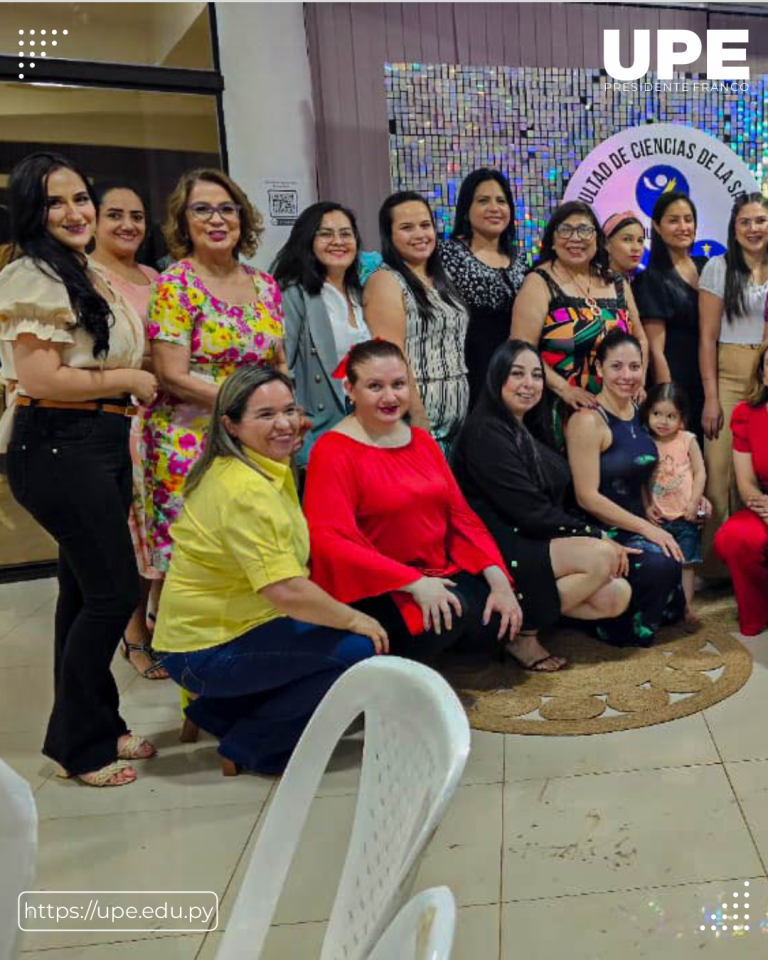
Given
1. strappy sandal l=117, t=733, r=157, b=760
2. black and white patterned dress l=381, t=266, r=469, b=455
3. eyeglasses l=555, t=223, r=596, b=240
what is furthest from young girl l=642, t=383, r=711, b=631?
strappy sandal l=117, t=733, r=157, b=760

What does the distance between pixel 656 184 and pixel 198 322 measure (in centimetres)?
279

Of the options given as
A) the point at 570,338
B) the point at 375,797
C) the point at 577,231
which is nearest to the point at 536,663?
the point at 570,338

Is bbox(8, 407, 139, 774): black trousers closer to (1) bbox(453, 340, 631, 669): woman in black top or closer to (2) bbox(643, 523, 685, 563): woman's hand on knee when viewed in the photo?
(1) bbox(453, 340, 631, 669): woman in black top

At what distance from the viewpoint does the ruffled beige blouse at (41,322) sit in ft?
6.40

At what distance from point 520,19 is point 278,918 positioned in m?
4.07

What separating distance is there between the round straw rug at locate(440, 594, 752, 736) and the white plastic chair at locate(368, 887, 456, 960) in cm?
172

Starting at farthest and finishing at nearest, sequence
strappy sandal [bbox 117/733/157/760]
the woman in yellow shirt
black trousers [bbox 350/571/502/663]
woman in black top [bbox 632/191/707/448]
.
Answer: woman in black top [bbox 632/191/707/448] → black trousers [bbox 350/571/502/663] → strappy sandal [bbox 117/733/157/760] → the woman in yellow shirt

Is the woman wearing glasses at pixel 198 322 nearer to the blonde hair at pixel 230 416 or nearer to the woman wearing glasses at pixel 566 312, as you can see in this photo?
the blonde hair at pixel 230 416

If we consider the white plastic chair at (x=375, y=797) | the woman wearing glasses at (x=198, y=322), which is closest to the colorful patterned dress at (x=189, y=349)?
the woman wearing glasses at (x=198, y=322)

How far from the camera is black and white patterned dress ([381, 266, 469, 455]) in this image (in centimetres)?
301

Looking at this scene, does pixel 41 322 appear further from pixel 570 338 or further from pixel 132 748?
pixel 570 338

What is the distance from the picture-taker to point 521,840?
73.5 inches

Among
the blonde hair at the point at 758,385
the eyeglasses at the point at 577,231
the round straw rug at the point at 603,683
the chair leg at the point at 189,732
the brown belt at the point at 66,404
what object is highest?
the eyeglasses at the point at 577,231

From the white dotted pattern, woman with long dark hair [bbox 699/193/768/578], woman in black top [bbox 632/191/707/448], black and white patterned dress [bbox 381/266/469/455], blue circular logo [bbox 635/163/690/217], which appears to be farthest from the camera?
blue circular logo [bbox 635/163/690/217]
